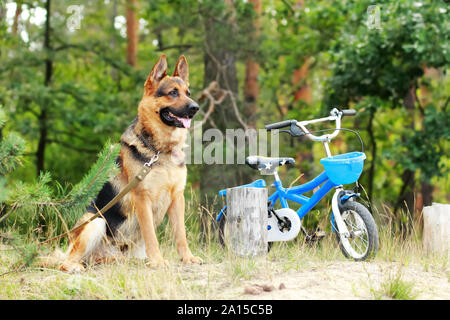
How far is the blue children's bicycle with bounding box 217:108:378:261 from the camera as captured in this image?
4473 millimetres

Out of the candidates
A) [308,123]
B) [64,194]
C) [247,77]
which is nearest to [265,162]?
[308,123]

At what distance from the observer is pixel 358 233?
464cm

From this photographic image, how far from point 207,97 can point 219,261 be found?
6.34 metres

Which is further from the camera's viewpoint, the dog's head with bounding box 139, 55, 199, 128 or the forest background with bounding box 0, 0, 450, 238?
the forest background with bounding box 0, 0, 450, 238

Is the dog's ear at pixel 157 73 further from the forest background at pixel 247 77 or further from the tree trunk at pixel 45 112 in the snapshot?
the tree trunk at pixel 45 112

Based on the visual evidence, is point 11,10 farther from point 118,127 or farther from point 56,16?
point 118,127

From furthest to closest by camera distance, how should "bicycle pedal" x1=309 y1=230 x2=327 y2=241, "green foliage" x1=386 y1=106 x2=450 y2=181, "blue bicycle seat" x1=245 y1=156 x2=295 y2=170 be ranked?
"green foliage" x1=386 y1=106 x2=450 y2=181 → "blue bicycle seat" x1=245 y1=156 x2=295 y2=170 → "bicycle pedal" x1=309 y1=230 x2=327 y2=241

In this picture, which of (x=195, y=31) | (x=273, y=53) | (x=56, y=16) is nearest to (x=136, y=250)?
(x=195, y=31)

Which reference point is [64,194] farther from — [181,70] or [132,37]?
[132,37]

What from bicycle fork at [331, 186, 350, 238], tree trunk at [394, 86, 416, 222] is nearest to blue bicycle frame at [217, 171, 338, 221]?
bicycle fork at [331, 186, 350, 238]

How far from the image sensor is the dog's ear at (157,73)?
4762 mm

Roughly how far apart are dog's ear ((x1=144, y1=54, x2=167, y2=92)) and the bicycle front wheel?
2.18 m

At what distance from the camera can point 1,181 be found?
3.18 metres

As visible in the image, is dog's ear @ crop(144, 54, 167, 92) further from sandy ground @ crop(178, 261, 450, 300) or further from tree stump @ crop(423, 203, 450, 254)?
tree stump @ crop(423, 203, 450, 254)
